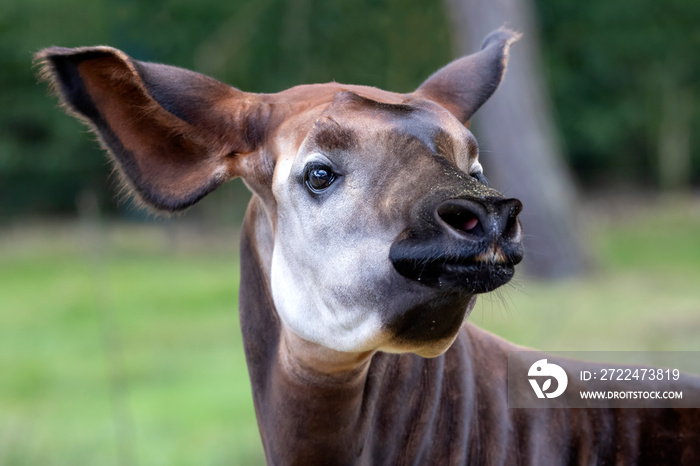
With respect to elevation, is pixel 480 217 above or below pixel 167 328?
above

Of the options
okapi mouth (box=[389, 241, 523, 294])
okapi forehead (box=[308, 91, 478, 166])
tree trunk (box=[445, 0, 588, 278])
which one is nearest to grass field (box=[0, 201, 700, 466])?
okapi mouth (box=[389, 241, 523, 294])

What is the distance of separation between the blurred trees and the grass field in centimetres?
174

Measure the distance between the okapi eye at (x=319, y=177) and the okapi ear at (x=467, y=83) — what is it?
1.97 ft

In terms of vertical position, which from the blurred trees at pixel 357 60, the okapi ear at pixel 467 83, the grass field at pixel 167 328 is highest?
the blurred trees at pixel 357 60

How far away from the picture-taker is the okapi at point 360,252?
7.09 feet

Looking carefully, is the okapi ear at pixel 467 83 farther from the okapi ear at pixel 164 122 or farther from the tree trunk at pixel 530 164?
the tree trunk at pixel 530 164

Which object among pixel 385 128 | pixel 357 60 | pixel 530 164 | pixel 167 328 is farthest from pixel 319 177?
pixel 357 60

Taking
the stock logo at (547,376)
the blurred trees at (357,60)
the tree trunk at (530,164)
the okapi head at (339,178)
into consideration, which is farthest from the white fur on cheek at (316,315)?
the blurred trees at (357,60)

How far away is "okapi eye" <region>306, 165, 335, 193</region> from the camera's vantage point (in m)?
2.35

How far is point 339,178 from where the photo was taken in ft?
Answer: 7.63

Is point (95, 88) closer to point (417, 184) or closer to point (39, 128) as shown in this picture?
point (417, 184)

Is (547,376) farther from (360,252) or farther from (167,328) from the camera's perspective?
(167,328)

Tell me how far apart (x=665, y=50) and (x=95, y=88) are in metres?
17.9

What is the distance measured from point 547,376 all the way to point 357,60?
36.4 ft
